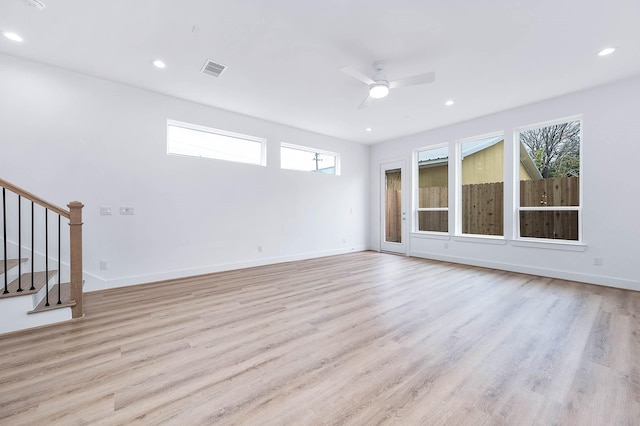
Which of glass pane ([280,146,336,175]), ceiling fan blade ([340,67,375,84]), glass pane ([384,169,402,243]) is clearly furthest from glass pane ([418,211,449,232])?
ceiling fan blade ([340,67,375,84])

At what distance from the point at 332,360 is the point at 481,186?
4.98 meters

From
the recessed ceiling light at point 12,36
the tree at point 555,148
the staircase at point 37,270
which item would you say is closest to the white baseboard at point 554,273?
the tree at point 555,148

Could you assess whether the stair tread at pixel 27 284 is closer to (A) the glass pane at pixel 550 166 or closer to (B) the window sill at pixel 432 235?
(B) the window sill at pixel 432 235

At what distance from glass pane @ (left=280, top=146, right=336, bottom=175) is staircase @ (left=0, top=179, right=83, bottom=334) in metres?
3.61

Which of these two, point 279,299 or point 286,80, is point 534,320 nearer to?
point 279,299

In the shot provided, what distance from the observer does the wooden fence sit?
14.2 feet

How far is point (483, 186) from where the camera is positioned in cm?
537

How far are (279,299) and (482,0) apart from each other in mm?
3645

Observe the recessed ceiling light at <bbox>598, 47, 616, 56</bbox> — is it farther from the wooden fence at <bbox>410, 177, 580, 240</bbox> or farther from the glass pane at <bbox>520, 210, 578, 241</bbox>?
the glass pane at <bbox>520, 210, 578, 241</bbox>

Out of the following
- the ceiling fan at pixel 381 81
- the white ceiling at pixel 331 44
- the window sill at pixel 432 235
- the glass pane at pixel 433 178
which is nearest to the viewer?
the white ceiling at pixel 331 44

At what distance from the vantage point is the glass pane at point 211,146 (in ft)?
14.6

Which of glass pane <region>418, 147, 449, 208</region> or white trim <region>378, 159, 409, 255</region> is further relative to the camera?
white trim <region>378, 159, 409, 255</region>

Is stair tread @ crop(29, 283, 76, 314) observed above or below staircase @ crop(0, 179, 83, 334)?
below

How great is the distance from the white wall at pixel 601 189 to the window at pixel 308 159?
9.85ft
